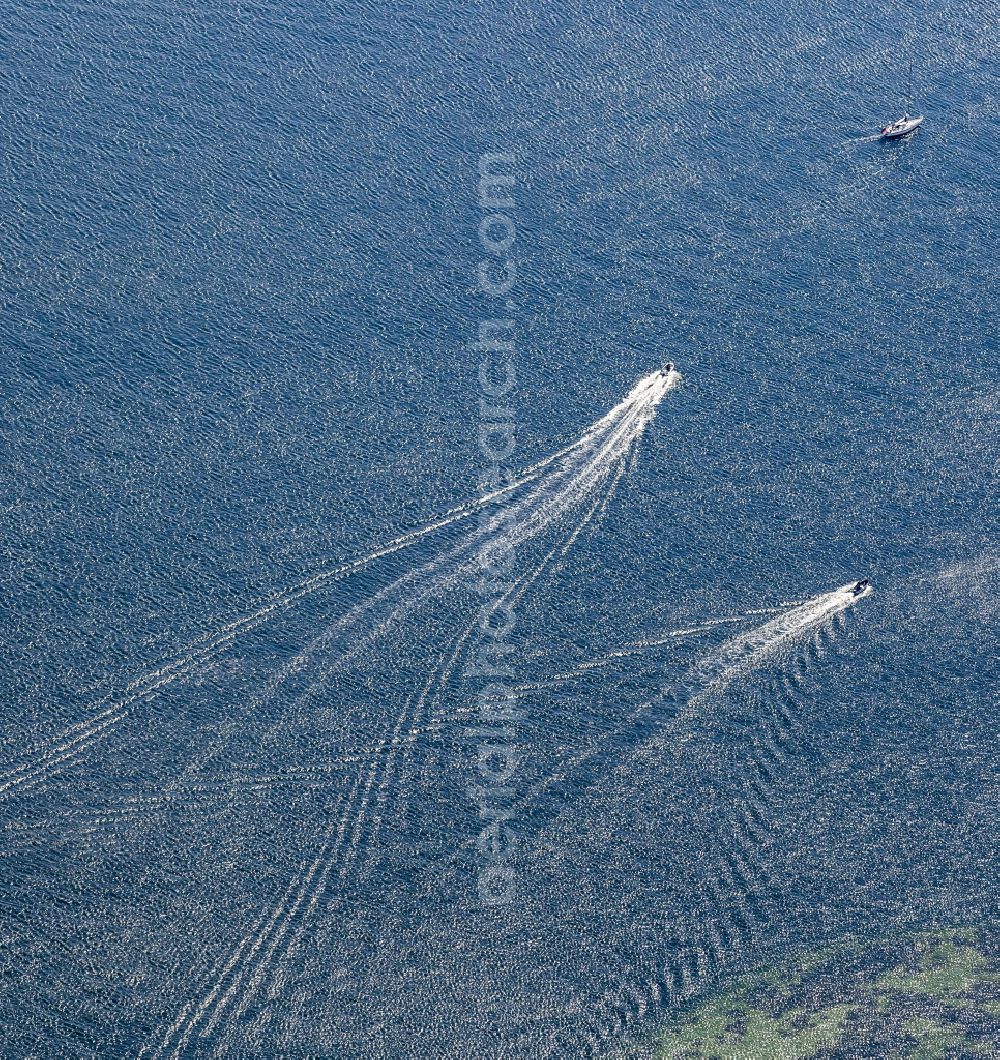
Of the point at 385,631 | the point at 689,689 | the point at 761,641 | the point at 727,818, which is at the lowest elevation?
the point at 727,818

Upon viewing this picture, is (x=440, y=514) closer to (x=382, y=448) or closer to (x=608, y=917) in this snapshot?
(x=382, y=448)

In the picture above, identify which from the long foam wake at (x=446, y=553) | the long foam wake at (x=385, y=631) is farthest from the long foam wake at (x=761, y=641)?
the long foam wake at (x=446, y=553)

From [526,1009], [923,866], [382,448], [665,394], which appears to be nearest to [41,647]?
[382,448]

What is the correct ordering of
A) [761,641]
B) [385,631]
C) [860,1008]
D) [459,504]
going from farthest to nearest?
1. [459,504]
2. [761,641]
3. [385,631]
4. [860,1008]

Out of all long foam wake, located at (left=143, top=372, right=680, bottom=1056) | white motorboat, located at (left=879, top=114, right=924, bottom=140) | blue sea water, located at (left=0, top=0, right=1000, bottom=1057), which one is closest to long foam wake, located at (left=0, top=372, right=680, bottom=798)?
long foam wake, located at (left=143, top=372, right=680, bottom=1056)

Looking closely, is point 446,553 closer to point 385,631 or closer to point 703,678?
point 385,631

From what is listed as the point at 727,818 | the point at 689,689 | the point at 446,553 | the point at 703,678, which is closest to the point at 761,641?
the point at 703,678

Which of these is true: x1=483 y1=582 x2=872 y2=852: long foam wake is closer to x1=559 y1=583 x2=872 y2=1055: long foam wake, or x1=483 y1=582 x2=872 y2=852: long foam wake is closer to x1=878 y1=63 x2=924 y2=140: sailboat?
x1=559 y1=583 x2=872 y2=1055: long foam wake
